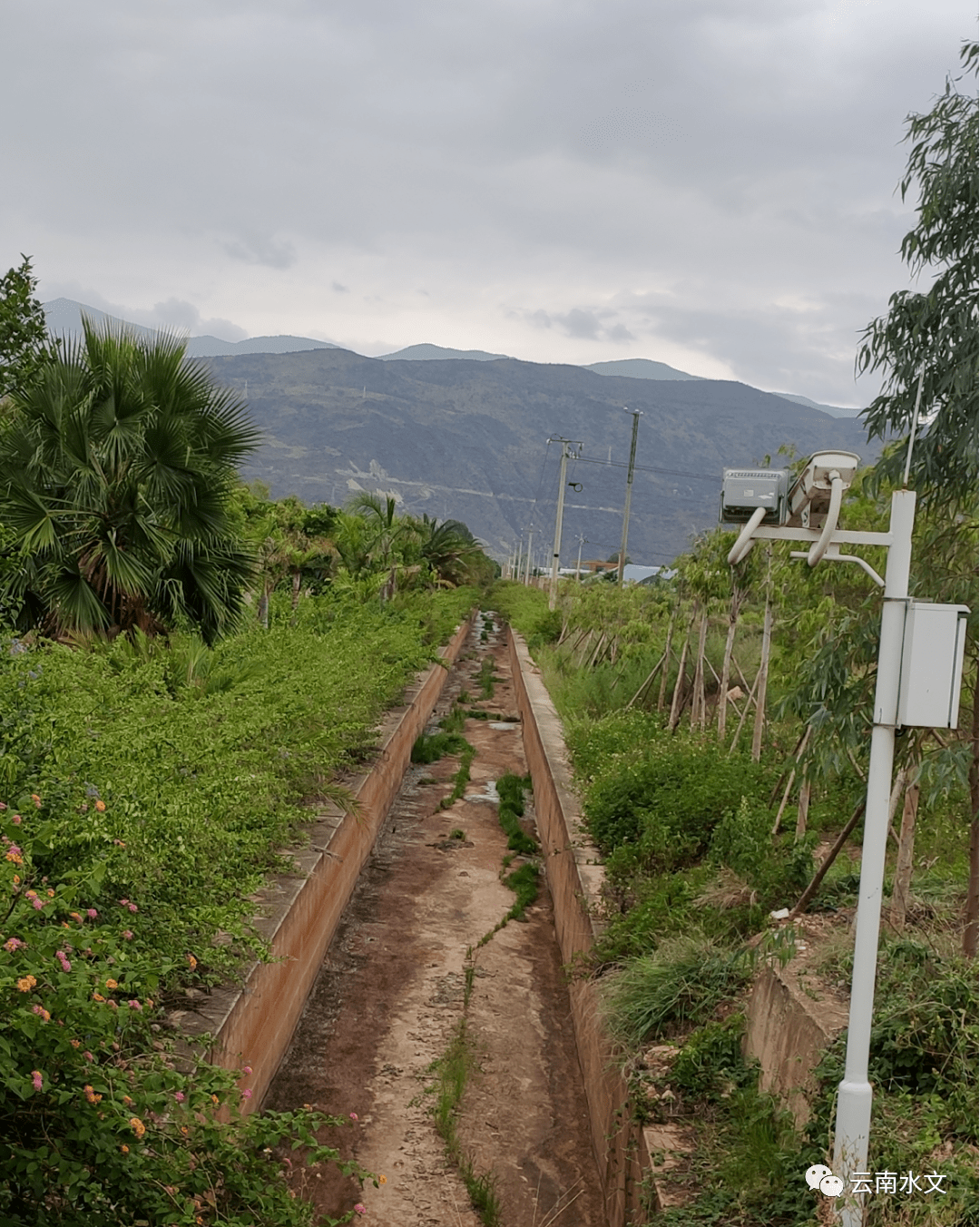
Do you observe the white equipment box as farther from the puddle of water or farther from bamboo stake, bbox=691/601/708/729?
the puddle of water

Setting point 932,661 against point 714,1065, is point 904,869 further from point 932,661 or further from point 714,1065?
point 932,661

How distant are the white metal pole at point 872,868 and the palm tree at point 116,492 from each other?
325 inches

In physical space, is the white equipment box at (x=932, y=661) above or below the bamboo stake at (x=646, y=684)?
above

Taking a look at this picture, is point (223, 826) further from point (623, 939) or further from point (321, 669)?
point (321, 669)

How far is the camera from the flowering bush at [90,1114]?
3.02 meters

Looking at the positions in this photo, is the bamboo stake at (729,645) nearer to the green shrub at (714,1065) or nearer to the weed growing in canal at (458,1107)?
the weed growing in canal at (458,1107)

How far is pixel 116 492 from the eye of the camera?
1098 cm

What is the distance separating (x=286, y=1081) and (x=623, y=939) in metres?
2.38

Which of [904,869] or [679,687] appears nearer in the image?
[904,869]

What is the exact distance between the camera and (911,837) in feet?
19.3

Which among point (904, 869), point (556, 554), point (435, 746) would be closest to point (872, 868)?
point (904, 869)

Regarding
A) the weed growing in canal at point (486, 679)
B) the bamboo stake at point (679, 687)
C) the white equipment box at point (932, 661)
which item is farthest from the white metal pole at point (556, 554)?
the white equipment box at point (932, 661)

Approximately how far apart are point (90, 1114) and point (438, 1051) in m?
5.26

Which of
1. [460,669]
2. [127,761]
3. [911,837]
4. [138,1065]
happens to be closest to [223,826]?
[127,761]
